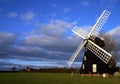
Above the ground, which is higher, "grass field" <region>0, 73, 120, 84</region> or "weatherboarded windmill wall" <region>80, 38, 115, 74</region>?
"weatherboarded windmill wall" <region>80, 38, 115, 74</region>

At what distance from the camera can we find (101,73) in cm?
5831

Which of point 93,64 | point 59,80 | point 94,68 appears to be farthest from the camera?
point 94,68

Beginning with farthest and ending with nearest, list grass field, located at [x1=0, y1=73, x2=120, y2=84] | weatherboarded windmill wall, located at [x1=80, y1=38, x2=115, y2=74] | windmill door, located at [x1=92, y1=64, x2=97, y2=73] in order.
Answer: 1. windmill door, located at [x1=92, y1=64, x2=97, y2=73]
2. weatherboarded windmill wall, located at [x1=80, y1=38, x2=115, y2=74]
3. grass field, located at [x1=0, y1=73, x2=120, y2=84]

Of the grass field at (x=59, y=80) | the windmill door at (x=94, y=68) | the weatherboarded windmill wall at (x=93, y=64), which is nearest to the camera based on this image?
the grass field at (x=59, y=80)

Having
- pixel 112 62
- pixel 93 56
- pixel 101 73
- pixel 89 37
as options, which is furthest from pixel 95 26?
pixel 112 62

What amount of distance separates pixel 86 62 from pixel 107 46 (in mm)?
21270

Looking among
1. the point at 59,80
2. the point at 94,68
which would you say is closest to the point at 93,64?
the point at 94,68

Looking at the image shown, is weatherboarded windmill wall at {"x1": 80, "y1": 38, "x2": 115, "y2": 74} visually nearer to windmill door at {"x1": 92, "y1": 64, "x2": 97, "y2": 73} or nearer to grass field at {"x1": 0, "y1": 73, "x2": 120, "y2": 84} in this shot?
windmill door at {"x1": 92, "y1": 64, "x2": 97, "y2": 73}

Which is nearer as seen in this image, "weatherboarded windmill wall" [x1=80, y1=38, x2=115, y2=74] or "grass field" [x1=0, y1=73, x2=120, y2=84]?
"grass field" [x1=0, y1=73, x2=120, y2=84]

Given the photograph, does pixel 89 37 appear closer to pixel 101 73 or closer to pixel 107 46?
pixel 101 73

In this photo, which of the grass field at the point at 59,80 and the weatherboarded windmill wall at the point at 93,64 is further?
the weatherboarded windmill wall at the point at 93,64

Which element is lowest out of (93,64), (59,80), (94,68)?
(59,80)

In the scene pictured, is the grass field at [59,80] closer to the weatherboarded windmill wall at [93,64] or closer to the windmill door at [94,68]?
the weatherboarded windmill wall at [93,64]

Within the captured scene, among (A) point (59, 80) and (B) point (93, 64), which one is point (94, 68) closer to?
(B) point (93, 64)
